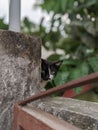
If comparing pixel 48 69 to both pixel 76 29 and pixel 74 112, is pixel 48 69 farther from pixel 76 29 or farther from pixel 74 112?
pixel 76 29

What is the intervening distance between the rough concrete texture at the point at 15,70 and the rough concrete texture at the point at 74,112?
10cm

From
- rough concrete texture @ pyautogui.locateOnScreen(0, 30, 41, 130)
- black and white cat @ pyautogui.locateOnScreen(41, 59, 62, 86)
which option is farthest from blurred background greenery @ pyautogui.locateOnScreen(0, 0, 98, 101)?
rough concrete texture @ pyautogui.locateOnScreen(0, 30, 41, 130)

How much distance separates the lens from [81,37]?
2678 millimetres

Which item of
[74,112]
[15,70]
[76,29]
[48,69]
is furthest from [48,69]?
[76,29]

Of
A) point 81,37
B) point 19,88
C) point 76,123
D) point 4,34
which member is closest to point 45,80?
point 19,88

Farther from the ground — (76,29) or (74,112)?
(76,29)

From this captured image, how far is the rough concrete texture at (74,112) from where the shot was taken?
63 cm

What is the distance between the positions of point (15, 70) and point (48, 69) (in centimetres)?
23

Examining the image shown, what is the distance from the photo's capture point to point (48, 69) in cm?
106

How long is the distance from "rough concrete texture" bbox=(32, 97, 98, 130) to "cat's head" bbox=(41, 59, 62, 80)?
0.24 m

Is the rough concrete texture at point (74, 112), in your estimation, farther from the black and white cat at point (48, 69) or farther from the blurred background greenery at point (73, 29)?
the blurred background greenery at point (73, 29)

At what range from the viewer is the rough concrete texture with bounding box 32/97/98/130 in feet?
2.08

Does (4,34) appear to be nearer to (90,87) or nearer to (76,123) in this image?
(76,123)

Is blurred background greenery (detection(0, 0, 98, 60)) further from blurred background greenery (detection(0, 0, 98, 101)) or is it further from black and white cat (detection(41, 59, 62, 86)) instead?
A: black and white cat (detection(41, 59, 62, 86))
